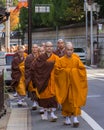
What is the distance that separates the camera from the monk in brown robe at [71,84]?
11.7 meters

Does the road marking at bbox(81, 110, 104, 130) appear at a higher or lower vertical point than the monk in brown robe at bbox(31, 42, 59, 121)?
lower

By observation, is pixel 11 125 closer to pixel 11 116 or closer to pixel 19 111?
pixel 11 116

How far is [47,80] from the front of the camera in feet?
42.2

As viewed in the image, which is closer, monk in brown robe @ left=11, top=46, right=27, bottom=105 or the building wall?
monk in brown robe @ left=11, top=46, right=27, bottom=105

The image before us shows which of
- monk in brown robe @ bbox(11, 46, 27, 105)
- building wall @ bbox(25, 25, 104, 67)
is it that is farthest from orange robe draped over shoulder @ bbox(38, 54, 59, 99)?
building wall @ bbox(25, 25, 104, 67)

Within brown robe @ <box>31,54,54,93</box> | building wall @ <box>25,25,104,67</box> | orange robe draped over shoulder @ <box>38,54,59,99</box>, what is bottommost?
orange robe draped over shoulder @ <box>38,54,59,99</box>

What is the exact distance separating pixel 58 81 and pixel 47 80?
758mm

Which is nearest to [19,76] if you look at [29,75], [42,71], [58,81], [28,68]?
[28,68]

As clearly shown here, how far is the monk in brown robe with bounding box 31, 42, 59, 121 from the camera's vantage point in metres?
12.8

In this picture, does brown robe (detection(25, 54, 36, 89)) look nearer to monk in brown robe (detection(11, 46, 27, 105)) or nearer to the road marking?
monk in brown robe (detection(11, 46, 27, 105))

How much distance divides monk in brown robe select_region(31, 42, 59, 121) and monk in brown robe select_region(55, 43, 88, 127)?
2.53 ft

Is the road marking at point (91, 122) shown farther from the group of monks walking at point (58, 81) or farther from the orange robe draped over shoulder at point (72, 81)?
the orange robe draped over shoulder at point (72, 81)

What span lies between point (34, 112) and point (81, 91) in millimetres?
3160

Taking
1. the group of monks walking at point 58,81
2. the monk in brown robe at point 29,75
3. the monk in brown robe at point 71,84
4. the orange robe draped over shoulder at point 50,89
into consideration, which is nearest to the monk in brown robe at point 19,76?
the group of monks walking at point 58,81
